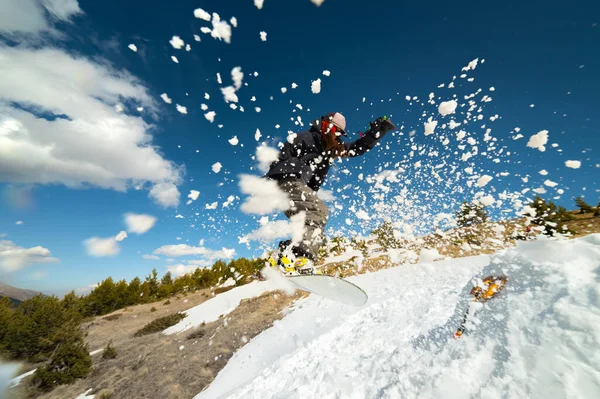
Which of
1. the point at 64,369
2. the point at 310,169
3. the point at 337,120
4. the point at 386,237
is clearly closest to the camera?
the point at 310,169

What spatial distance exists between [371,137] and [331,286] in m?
3.95

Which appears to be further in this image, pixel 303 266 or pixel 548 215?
pixel 548 215

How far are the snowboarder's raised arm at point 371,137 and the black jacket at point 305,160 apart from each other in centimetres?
3

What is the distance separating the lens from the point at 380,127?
245 inches

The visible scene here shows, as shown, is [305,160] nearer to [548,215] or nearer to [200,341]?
[200,341]

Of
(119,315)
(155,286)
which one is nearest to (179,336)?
(119,315)

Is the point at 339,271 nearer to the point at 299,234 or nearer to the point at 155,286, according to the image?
the point at 299,234

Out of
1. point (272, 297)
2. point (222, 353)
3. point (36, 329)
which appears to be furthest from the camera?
point (272, 297)

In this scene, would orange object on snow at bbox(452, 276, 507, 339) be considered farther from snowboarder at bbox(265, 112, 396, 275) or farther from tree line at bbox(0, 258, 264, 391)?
tree line at bbox(0, 258, 264, 391)

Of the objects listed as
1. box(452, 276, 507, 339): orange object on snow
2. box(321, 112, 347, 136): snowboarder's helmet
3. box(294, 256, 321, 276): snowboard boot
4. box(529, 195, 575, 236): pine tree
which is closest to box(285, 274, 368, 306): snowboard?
box(294, 256, 321, 276): snowboard boot

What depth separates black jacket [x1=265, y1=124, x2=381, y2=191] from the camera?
5566mm

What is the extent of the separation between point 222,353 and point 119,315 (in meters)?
21.6

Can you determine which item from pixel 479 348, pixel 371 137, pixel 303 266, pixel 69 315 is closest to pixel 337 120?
pixel 371 137

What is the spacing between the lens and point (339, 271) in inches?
778
